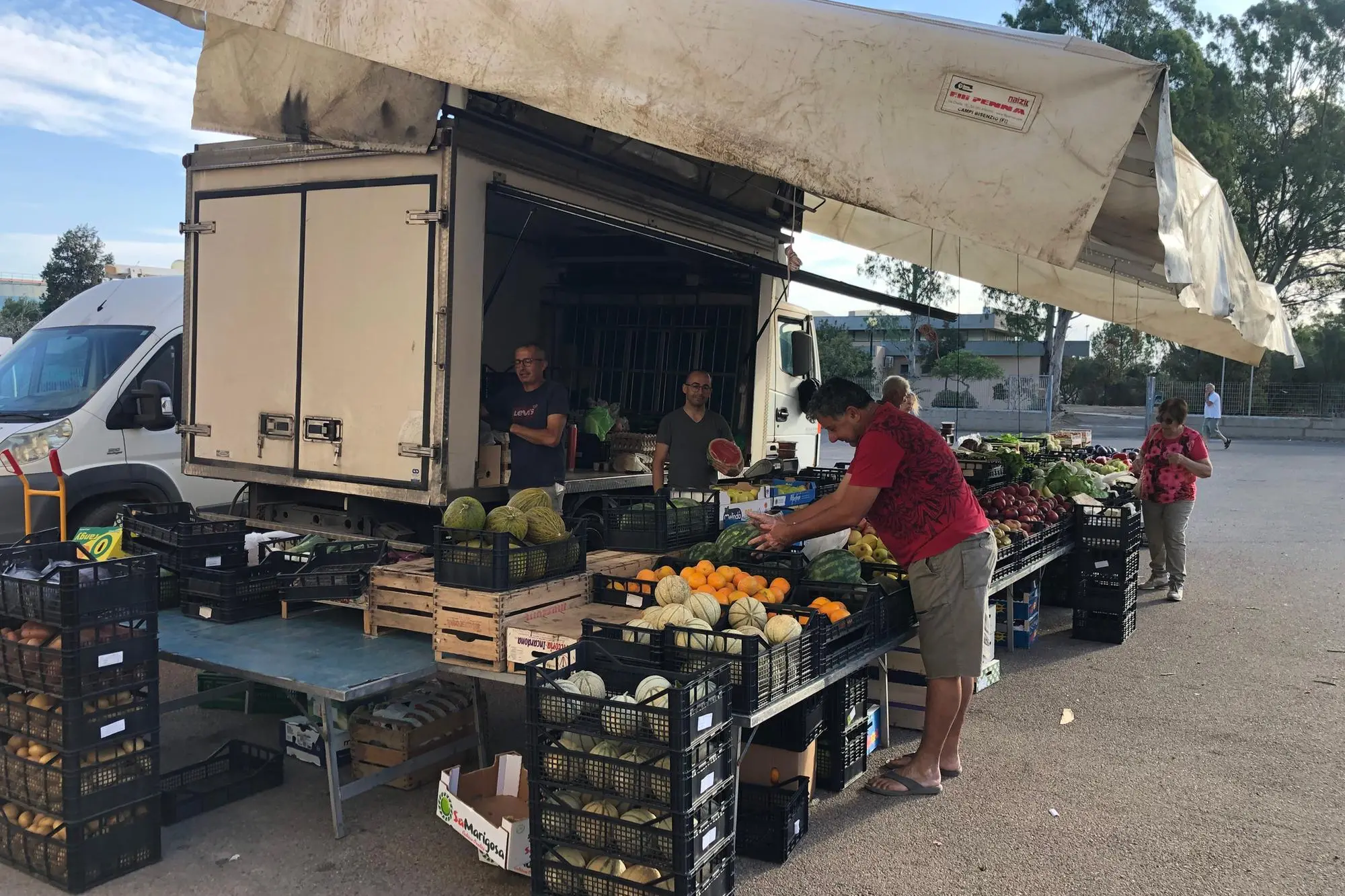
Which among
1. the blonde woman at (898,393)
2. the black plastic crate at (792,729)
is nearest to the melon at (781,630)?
the black plastic crate at (792,729)

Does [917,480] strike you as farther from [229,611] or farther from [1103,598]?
[1103,598]

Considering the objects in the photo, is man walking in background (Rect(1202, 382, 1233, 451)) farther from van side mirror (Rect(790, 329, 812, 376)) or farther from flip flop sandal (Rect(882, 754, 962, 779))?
flip flop sandal (Rect(882, 754, 962, 779))

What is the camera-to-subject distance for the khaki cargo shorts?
16.1 feet

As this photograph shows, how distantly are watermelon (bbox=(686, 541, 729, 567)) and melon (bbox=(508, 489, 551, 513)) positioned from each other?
2.73ft

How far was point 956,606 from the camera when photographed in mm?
4926

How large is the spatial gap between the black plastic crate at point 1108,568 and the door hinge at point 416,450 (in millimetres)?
5557

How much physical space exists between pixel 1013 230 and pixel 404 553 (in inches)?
139

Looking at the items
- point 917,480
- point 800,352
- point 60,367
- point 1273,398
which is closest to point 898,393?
point 800,352

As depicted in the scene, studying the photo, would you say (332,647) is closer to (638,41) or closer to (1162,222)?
(638,41)

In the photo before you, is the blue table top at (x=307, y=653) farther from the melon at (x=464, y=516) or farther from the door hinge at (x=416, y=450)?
the door hinge at (x=416, y=450)

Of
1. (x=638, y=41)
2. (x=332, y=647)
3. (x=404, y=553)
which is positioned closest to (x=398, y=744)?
(x=332, y=647)

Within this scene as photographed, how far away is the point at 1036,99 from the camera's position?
384cm

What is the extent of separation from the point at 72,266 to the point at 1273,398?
147ft

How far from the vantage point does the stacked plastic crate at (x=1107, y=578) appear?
8070mm
